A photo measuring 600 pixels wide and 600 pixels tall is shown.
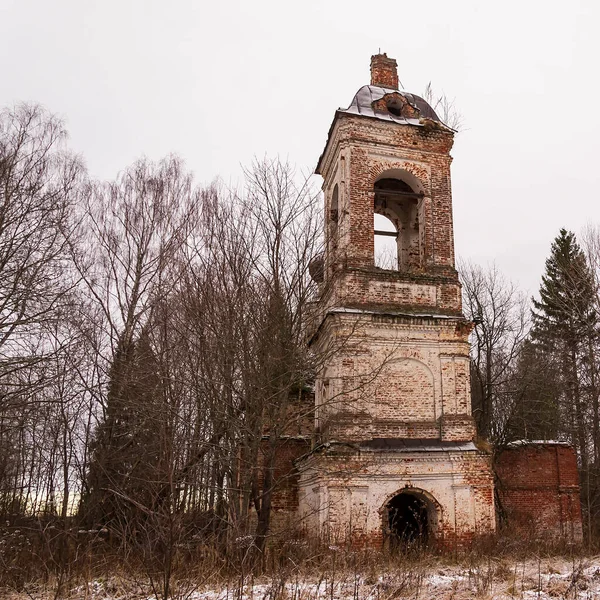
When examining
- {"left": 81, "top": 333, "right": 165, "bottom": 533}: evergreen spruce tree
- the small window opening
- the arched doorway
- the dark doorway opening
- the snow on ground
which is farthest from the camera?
the small window opening

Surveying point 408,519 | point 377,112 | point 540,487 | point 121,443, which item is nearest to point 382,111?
point 377,112

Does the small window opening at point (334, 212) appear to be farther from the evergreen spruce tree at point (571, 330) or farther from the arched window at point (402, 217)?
the evergreen spruce tree at point (571, 330)

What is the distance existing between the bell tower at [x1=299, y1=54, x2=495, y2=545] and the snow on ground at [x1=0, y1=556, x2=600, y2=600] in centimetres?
404

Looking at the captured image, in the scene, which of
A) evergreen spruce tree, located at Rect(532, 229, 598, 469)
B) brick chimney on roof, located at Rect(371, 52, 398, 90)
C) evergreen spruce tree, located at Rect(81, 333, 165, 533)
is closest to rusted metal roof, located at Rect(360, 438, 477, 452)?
evergreen spruce tree, located at Rect(81, 333, 165, 533)

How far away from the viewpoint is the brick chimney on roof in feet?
56.6

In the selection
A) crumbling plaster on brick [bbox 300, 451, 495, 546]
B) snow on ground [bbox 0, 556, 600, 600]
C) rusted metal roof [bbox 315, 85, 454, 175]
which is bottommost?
snow on ground [bbox 0, 556, 600, 600]

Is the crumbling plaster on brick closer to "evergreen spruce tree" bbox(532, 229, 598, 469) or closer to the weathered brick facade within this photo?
the weathered brick facade

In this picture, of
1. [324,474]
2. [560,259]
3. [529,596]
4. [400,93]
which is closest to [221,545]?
[324,474]

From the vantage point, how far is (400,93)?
16.2 m

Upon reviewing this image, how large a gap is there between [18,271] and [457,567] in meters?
8.45

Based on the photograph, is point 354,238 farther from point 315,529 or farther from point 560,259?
point 560,259

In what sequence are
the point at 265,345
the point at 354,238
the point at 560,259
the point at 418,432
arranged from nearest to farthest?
the point at 265,345
the point at 418,432
the point at 354,238
the point at 560,259

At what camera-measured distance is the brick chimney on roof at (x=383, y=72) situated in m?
17.2

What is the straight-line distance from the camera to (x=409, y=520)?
14.2 m
